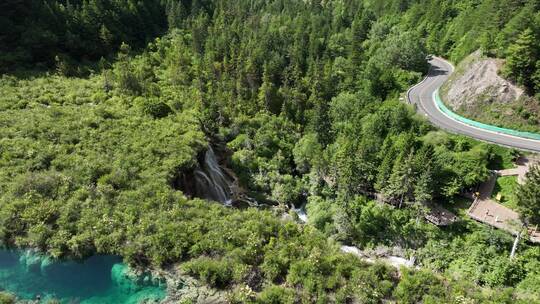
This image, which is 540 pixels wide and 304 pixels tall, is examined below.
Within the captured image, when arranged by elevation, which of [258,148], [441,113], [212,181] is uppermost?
[212,181]

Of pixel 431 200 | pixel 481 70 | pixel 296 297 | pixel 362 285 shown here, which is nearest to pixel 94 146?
pixel 296 297

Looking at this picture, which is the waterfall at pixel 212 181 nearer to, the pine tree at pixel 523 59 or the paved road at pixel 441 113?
the paved road at pixel 441 113

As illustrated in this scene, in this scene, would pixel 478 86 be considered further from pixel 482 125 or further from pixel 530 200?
pixel 530 200

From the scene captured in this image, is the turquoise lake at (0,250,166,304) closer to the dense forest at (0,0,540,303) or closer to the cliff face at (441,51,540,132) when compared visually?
the dense forest at (0,0,540,303)

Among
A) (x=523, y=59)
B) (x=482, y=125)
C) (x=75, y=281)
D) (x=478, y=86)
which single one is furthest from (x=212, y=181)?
(x=523, y=59)

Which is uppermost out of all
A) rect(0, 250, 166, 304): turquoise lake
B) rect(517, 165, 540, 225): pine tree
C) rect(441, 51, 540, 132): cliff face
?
rect(0, 250, 166, 304): turquoise lake

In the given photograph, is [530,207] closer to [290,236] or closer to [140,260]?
[290,236]

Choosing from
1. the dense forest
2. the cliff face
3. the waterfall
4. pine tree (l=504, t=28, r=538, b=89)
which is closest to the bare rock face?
the cliff face
